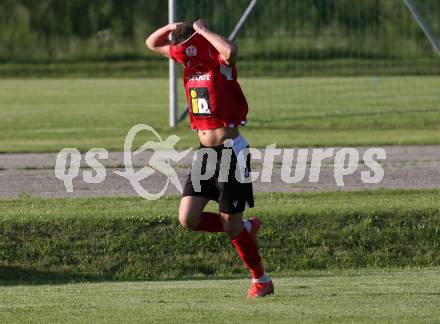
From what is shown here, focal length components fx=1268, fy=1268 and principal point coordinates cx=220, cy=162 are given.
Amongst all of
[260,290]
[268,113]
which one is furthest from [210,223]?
[268,113]

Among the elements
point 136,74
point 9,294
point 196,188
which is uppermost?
point 196,188

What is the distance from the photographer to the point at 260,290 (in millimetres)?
10250

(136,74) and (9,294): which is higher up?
(9,294)

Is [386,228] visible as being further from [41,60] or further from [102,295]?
[41,60]

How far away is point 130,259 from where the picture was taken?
1377cm

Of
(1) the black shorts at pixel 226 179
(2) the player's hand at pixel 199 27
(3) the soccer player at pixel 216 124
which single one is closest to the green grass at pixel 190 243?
(3) the soccer player at pixel 216 124

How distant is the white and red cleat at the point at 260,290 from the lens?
10.2 meters

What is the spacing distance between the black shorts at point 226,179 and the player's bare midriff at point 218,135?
47 millimetres

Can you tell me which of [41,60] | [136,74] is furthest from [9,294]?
[41,60]

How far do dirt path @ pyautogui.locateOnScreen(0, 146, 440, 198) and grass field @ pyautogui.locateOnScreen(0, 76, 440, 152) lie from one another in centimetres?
204

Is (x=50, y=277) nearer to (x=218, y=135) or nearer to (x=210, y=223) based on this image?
(x=210, y=223)

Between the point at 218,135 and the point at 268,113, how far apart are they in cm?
2062

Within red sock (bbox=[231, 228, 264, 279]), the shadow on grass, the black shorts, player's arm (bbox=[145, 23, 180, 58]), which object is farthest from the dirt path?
the black shorts

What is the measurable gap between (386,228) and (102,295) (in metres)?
4.69
